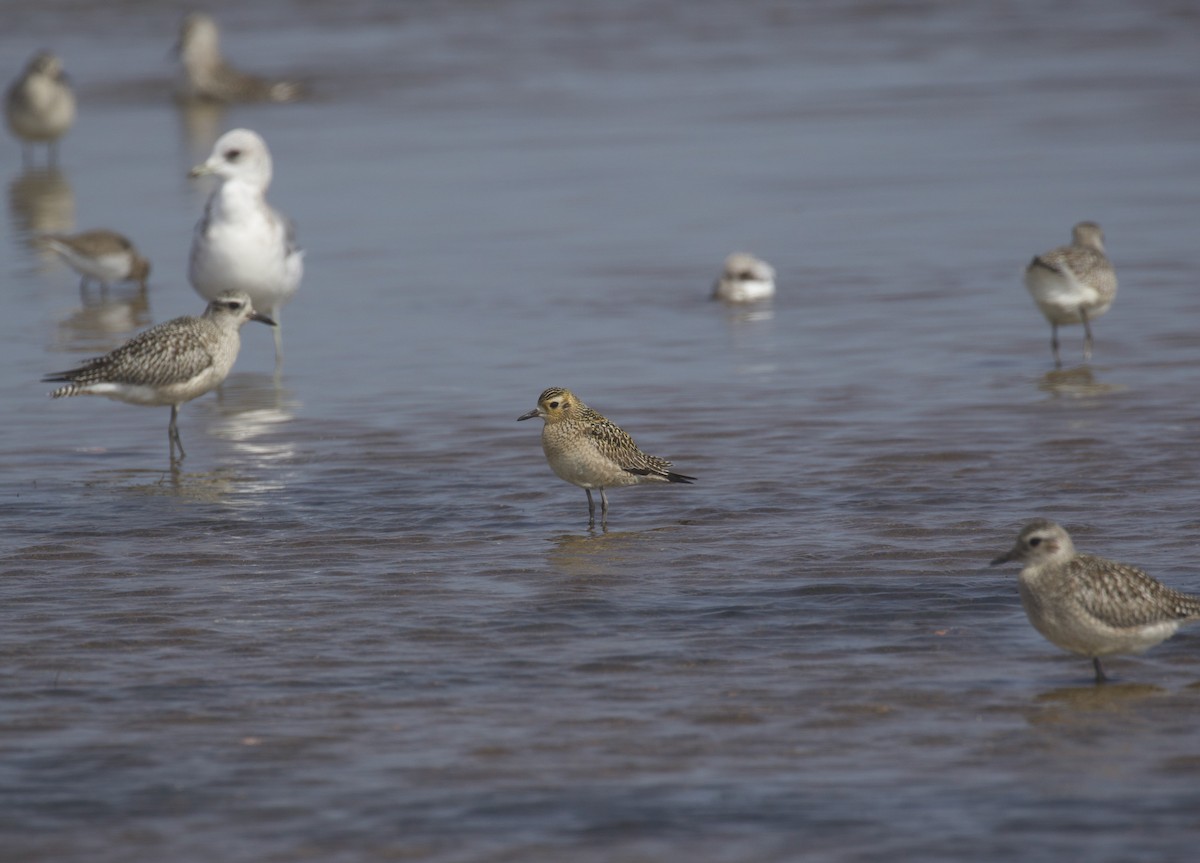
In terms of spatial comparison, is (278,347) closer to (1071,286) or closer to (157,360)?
(157,360)

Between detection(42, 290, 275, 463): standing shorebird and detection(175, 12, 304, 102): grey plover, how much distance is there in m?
20.7

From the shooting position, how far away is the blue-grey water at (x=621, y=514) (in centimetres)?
682

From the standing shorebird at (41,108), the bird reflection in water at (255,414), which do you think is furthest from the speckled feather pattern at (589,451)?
the standing shorebird at (41,108)

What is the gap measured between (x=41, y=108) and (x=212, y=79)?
675cm

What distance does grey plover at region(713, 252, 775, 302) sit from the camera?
668 inches

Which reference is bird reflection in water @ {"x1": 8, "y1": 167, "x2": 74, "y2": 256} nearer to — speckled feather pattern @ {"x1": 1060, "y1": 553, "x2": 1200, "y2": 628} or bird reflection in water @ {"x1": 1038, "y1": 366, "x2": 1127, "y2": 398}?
bird reflection in water @ {"x1": 1038, "y1": 366, "x2": 1127, "y2": 398}

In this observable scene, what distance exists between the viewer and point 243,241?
15906 millimetres

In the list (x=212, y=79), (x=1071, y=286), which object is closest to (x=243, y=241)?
(x=1071, y=286)

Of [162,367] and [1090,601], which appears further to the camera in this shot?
[162,367]

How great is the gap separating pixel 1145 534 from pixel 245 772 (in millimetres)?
4930

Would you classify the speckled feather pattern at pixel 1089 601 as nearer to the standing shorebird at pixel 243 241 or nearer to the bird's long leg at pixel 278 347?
the bird's long leg at pixel 278 347

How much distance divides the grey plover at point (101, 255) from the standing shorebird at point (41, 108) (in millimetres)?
8996

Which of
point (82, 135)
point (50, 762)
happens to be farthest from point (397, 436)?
point (82, 135)

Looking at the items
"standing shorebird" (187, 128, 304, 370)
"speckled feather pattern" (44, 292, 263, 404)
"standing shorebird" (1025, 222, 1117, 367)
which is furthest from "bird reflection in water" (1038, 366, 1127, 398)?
"standing shorebird" (187, 128, 304, 370)
